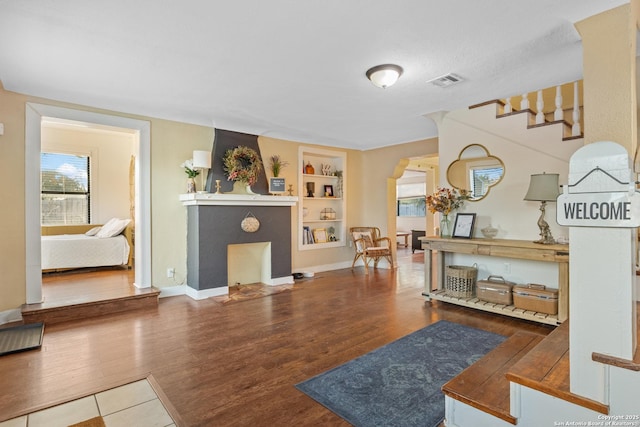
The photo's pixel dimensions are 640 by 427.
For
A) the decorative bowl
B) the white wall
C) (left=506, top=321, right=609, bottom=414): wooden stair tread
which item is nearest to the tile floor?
(left=506, top=321, right=609, bottom=414): wooden stair tread

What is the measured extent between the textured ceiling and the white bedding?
2.89 m

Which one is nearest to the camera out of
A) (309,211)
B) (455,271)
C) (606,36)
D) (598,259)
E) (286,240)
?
(598,259)

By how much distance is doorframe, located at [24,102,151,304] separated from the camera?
368 cm

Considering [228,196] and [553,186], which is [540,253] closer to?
[553,186]

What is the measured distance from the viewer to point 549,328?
3336mm

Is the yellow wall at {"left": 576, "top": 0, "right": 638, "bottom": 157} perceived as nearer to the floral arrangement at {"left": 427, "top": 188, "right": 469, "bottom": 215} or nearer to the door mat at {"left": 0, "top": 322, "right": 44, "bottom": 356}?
the floral arrangement at {"left": 427, "top": 188, "right": 469, "bottom": 215}

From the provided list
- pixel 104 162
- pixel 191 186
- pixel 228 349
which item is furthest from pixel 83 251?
pixel 228 349

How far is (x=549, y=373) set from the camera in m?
1.68

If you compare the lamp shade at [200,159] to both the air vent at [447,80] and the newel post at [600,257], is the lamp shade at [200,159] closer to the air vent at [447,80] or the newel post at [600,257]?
the air vent at [447,80]

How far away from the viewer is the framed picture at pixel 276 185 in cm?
549

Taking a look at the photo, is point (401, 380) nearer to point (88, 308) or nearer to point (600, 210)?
point (600, 210)

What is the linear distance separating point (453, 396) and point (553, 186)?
2.61 meters

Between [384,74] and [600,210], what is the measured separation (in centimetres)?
224

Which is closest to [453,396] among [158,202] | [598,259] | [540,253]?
[598,259]
